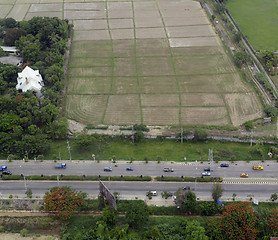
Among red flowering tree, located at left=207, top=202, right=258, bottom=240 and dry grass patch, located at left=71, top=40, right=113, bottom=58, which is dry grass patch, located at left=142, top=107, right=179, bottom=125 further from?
dry grass patch, located at left=71, top=40, right=113, bottom=58

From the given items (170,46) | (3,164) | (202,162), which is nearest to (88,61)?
(170,46)

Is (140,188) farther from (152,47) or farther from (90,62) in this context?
(152,47)

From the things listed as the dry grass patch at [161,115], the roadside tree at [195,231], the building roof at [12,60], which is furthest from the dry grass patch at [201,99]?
the building roof at [12,60]

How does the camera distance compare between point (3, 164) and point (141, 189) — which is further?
point (3, 164)

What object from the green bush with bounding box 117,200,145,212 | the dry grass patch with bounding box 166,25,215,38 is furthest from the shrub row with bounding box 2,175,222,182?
the dry grass patch with bounding box 166,25,215,38

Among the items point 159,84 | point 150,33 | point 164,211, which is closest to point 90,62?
point 159,84

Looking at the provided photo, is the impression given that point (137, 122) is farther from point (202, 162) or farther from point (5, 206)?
point (5, 206)

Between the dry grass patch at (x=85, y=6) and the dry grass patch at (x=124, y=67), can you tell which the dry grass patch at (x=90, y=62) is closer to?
the dry grass patch at (x=124, y=67)
